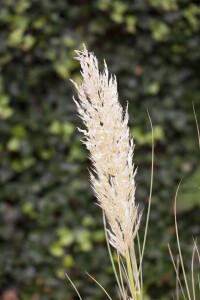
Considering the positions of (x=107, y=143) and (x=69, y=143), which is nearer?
(x=107, y=143)

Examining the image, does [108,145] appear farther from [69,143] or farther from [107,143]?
[69,143]

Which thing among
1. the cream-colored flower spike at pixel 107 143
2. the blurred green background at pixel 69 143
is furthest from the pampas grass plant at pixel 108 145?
→ the blurred green background at pixel 69 143

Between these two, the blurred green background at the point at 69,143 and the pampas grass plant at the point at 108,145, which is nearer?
the pampas grass plant at the point at 108,145

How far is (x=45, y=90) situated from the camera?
9.84 feet

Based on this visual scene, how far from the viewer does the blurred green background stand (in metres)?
2.90

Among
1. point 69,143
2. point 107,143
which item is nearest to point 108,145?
point 107,143

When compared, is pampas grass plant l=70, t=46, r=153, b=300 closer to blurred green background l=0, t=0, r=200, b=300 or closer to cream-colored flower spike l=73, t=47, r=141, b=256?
cream-colored flower spike l=73, t=47, r=141, b=256

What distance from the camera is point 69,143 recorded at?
2.96 meters

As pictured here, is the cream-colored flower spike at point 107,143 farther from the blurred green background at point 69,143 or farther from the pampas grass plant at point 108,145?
the blurred green background at point 69,143

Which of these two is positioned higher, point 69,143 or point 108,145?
point 69,143

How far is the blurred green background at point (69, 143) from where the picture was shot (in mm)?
2900

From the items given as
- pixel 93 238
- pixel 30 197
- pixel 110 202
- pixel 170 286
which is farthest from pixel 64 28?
pixel 110 202

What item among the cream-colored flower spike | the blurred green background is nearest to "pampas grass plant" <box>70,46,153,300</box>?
the cream-colored flower spike

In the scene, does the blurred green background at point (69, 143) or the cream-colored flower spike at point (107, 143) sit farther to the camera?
the blurred green background at point (69, 143)
